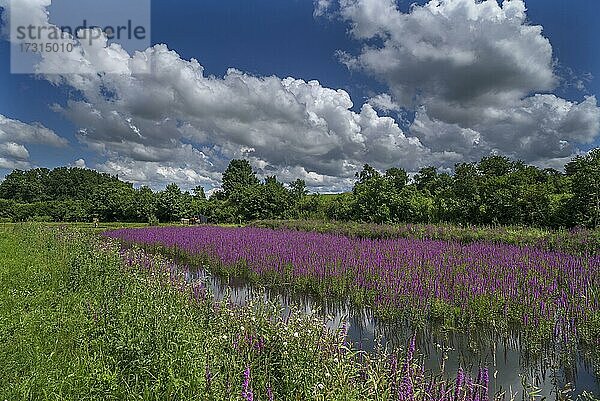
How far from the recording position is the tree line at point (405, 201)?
1644 centimetres

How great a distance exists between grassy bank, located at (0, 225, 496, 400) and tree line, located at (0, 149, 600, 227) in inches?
598

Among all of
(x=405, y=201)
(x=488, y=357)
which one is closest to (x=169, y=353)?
(x=488, y=357)

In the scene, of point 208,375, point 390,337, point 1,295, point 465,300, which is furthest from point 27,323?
point 465,300

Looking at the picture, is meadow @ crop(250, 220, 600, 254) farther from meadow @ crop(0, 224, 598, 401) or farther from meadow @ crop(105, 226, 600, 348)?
meadow @ crop(0, 224, 598, 401)

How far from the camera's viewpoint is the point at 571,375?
4.55m

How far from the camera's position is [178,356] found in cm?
405

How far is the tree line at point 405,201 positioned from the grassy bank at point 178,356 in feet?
49.8

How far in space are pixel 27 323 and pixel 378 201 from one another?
63.0 ft

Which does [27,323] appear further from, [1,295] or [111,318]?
[1,295]

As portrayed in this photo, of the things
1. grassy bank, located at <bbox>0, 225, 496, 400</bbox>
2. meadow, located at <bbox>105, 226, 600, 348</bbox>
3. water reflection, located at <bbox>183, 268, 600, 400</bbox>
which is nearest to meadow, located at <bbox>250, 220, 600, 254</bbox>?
meadow, located at <bbox>105, 226, 600, 348</bbox>

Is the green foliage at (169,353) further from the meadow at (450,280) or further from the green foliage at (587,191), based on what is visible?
the green foliage at (587,191)

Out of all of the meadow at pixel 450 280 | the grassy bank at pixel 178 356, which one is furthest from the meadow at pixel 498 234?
the grassy bank at pixel 178 356

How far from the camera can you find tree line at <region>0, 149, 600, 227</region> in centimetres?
1644

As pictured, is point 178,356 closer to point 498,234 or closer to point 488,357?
point 488,357
